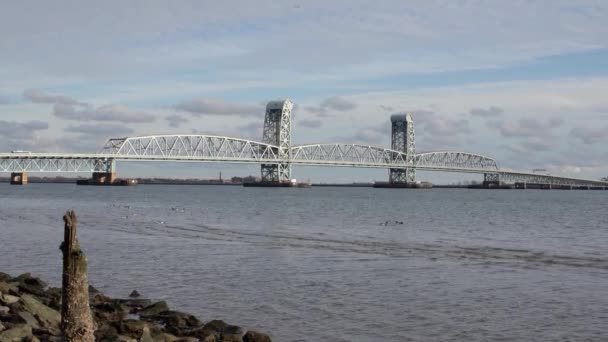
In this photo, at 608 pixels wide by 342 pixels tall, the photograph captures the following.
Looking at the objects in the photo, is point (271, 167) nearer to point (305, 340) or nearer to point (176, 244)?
point (176, 244)

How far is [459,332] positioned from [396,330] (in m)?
1.28

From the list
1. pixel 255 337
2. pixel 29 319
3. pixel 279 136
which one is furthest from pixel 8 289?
pixel 279 136

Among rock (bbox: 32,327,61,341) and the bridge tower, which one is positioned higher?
the bridge tower

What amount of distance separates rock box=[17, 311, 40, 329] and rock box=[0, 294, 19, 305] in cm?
96

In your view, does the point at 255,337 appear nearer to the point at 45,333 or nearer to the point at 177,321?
the point at 177,321

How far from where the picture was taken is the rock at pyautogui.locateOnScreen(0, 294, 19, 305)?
1545 centimetres

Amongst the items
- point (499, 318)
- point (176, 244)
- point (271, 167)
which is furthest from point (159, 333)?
point (271, 167)

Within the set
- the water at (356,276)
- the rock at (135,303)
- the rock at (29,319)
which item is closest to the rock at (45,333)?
the rock at (29,319)

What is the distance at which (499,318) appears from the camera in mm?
17562

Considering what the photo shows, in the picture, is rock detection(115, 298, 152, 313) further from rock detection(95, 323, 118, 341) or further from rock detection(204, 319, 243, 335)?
rock detection(95, 323, 118, 341)

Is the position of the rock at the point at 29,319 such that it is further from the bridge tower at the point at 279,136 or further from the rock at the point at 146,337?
the bridge tower at the point at 279,136

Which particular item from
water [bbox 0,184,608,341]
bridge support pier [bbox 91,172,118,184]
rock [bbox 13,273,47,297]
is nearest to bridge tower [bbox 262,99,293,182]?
bridge support pier [bbox 91,172,118,184]

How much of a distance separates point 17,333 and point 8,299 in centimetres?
284

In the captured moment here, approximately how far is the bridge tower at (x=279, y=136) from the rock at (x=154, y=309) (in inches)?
6592
